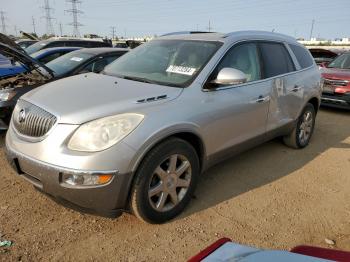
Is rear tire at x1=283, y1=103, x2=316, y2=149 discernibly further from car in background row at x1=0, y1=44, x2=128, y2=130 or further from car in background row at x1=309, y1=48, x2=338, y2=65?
car in background row at x1=309, y1=48, x2=338, y2=65

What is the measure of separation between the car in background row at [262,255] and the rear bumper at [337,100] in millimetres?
7374

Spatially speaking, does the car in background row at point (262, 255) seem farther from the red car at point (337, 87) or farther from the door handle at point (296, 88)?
the red car at point (337, 87)

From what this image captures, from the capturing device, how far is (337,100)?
27.0 ft

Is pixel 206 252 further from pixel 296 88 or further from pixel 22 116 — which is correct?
pixel 296 88

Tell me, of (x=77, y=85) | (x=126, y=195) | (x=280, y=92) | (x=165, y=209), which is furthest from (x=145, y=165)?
(x=280, y=92)

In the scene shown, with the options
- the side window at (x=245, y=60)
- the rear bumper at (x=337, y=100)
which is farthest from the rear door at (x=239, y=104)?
the rear bumper at (x=337, y=100)

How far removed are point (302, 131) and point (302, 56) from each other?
117 cm

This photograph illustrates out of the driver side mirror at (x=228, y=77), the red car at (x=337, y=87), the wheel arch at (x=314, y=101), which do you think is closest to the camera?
the driver side mirror at (x=228, y=77)

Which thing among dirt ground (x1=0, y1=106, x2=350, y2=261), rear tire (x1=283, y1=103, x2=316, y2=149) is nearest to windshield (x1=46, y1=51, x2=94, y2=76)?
dirt ground (x1=0, y1=106, x2=350, y2=261)

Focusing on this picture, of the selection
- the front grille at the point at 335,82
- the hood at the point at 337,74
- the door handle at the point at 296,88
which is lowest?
the front grille at the point at 335,82

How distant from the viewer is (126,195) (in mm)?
2766

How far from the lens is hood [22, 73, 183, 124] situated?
2.73 metres

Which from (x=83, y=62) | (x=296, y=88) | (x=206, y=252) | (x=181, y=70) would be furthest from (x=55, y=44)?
(x=206, y=252)

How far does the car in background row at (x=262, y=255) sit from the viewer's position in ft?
4.81
